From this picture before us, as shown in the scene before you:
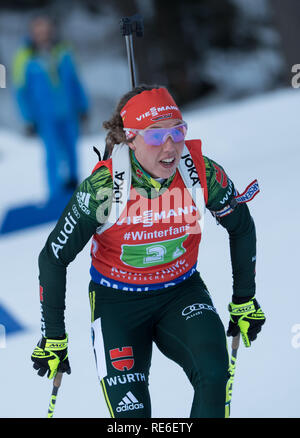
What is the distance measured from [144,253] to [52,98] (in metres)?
4.89

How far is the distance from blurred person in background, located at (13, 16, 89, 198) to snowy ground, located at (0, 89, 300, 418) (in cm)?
61

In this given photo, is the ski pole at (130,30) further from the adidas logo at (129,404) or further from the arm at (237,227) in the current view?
the adidas logo at (129,404)

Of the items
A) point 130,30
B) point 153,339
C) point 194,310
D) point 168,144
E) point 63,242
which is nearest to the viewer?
point 168,144

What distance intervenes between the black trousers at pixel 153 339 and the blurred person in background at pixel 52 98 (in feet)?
15.3

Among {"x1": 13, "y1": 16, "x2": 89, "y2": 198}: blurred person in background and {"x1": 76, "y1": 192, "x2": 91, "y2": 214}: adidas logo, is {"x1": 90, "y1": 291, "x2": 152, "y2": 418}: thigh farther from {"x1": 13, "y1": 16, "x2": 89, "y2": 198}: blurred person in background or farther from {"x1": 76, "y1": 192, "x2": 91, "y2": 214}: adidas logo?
{"x1": 13, "y1": 16, "x2": 89, "y2": 198}: blurred person in background

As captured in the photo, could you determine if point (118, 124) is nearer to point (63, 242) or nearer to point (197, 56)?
point (63, 242)

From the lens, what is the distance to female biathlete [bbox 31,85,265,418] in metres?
2.66

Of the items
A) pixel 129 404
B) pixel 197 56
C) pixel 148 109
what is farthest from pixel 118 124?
pixel 197 56

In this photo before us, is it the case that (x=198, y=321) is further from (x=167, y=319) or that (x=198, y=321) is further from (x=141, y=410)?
(x=141, y=410)

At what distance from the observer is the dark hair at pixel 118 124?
2789mm

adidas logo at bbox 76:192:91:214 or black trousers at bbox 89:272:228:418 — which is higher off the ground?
A: adidas logo at bbox 76:192:91:214

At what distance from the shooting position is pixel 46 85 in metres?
7.34

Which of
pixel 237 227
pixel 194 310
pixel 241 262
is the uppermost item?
pixel 237 227

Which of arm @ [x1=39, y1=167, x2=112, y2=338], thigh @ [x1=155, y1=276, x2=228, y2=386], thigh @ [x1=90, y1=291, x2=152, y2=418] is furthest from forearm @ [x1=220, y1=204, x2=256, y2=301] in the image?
arm @ [x1=39, y1=167, x2=112, y2=338]
